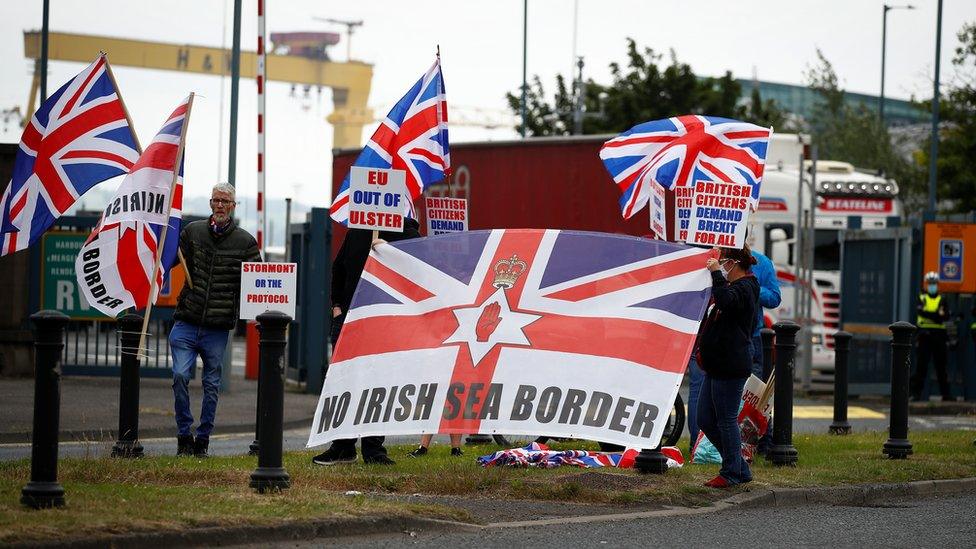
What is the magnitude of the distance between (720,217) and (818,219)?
15.1 meters

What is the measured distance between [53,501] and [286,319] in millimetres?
1831

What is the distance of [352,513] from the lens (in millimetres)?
8328

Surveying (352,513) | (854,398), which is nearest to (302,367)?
(854,398)

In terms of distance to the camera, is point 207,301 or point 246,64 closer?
point 207,301

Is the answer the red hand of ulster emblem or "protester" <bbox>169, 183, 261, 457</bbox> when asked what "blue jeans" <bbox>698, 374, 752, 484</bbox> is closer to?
the red hand of ulster emblem

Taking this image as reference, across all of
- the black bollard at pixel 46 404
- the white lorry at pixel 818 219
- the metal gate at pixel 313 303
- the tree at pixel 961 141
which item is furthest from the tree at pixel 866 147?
the black bollard at pixel 46 404

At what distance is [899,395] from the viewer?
1281 centimetres

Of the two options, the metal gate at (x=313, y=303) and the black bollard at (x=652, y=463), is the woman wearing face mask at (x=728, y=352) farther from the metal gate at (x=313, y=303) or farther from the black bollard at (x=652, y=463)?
the metal gate at (x=313, y=303)

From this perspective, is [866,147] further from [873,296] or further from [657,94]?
[873,296]

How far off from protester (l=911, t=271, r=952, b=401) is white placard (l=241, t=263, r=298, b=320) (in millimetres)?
12333

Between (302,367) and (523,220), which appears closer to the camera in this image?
(302,367)

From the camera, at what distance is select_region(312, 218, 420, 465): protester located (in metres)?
10.8

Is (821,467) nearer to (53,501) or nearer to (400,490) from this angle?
(400,490)

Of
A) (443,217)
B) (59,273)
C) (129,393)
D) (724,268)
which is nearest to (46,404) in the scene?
(129,393)
